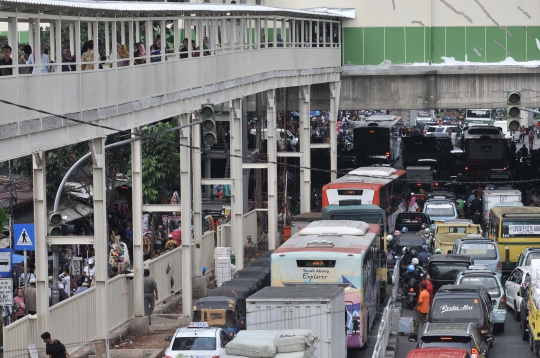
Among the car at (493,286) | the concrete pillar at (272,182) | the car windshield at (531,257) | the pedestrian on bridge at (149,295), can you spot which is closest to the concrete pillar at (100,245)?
the pedestrian on bridge at (149,295)

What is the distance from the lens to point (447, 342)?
71.4 feet

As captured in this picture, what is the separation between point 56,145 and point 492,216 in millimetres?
22130

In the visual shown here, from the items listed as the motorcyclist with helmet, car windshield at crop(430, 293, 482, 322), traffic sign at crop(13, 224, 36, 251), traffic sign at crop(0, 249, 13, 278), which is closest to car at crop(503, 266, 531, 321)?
the motorcyclist with helmet

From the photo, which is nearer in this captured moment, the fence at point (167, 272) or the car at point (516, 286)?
the car at point (516, 286)

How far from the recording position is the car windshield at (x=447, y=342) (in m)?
21.7

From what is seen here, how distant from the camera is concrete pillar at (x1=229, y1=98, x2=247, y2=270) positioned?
3575cm

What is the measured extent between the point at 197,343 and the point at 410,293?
36.2 feet

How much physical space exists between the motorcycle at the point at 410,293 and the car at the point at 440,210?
552 inches

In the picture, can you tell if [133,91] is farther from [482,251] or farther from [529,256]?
[482,251]

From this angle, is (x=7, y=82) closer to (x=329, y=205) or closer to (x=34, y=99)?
(x=34, y=99)

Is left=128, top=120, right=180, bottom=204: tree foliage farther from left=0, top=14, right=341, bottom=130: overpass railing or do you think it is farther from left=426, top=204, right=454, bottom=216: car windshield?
left=426, top=204, right=454, bottom=216: car windshield

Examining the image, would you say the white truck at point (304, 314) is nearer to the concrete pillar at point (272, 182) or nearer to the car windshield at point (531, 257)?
the car windshield at point (531, 257)

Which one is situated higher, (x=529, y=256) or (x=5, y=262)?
(x=5, y=262)

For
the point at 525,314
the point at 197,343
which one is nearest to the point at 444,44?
the point at 525,314
